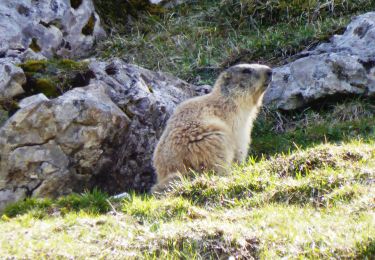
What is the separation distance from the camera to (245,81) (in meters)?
10.6

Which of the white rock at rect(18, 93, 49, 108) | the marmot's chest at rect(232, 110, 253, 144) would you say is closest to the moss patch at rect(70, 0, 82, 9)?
the white rock at rect(18, 93, 49, 108)

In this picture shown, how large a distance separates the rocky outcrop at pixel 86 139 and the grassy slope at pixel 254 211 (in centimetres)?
152

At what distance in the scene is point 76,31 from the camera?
580 inches

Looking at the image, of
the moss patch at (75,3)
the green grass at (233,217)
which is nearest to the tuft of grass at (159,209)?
the green grass at (233,217)

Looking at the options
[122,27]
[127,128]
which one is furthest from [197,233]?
[122,27]

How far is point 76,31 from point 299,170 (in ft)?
25.9

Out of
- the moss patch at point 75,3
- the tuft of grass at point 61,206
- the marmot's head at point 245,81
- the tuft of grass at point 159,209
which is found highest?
the moss patch at point 75,3

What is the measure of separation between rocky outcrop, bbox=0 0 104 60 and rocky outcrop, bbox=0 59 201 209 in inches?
91.6

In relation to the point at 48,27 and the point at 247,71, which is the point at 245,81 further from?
the point at 48,27

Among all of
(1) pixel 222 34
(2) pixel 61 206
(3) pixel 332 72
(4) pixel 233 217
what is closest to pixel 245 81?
(3) pixel 332 72

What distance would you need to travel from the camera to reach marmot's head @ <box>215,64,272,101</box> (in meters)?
10.5

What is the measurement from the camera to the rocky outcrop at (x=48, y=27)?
43.9ft

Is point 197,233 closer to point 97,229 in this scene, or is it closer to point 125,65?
point 97,229

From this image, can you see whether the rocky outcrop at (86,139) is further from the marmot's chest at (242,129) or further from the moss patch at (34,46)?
the moss patch at (34,46)
